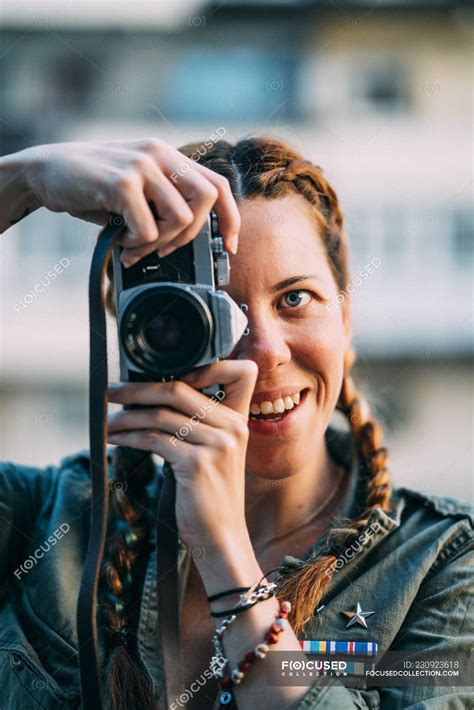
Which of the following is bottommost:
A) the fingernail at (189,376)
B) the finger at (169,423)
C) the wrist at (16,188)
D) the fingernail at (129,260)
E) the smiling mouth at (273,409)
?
Answer: the finger at (169,423)

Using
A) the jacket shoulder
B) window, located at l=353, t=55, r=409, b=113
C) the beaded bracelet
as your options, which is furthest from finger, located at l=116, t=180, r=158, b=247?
window, located at l=353, t=55, r=409, b=113

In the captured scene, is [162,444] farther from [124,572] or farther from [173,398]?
[124,572]

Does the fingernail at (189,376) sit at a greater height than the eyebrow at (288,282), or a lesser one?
lesser

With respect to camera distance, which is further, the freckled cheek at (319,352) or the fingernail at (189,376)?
the freckled cheek at (319,352)

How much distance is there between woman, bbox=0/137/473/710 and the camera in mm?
1117

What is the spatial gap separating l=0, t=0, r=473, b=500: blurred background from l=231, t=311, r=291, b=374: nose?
8.35m

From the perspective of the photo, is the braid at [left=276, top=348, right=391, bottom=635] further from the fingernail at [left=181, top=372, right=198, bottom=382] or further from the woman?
the fingernail at [left=181, top=372, right=198, bottom=382]

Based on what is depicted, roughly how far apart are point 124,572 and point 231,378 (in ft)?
1.24

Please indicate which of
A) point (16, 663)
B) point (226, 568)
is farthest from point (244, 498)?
point (16, 663)

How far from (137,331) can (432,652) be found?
53 cm

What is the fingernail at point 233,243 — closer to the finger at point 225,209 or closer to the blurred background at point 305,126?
the finger at point 225,209

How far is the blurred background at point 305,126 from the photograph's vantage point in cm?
986

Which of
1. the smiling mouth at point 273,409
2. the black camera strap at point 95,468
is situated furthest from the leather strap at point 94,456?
the smiling mouth at point 273,409

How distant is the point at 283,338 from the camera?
4.34 ft
